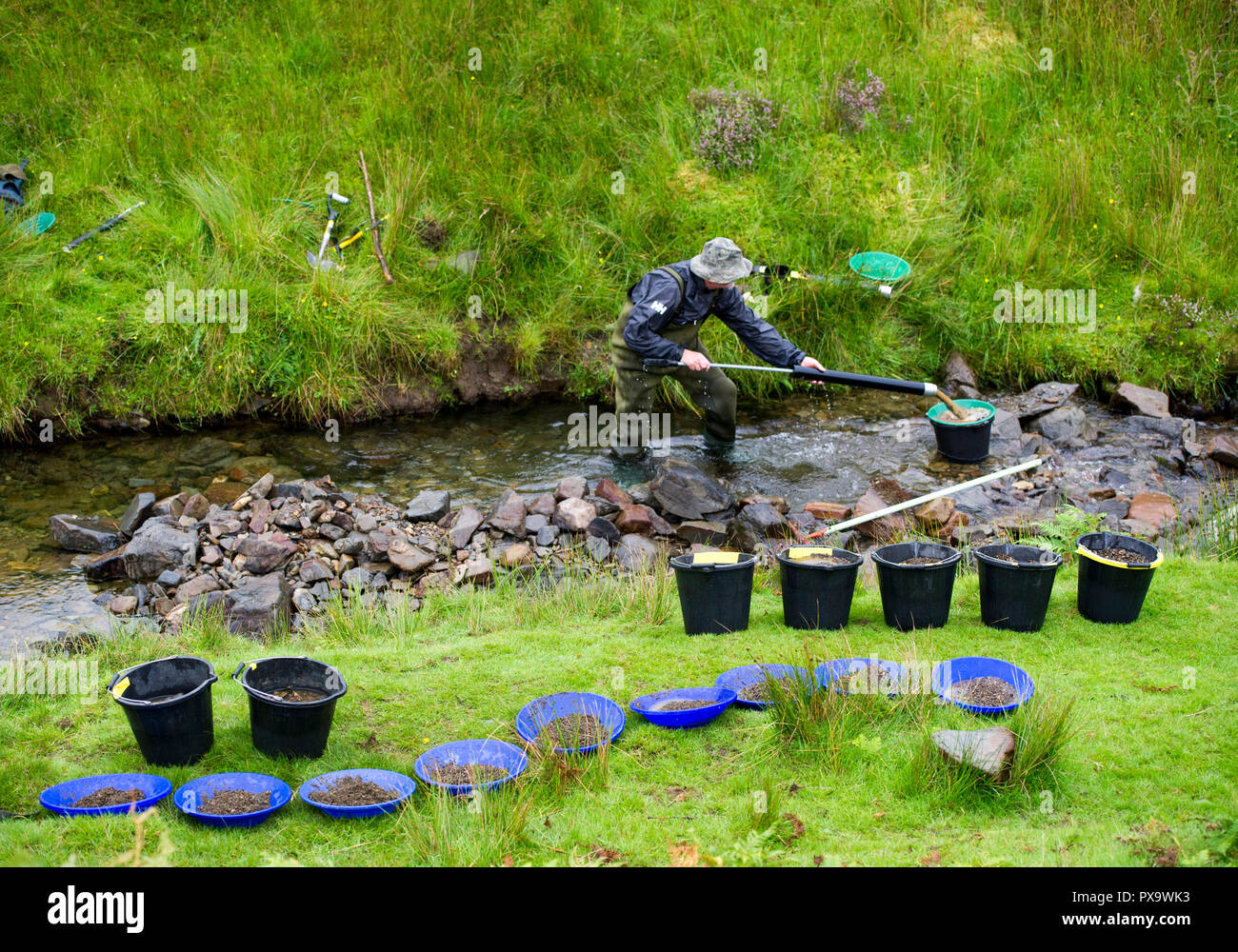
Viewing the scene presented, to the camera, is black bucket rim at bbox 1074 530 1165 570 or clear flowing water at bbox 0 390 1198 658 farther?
clear flowing water at bbox 0 390 1198 658

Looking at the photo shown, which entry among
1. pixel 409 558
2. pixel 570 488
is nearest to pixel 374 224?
pixel 570 488

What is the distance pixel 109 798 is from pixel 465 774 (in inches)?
51.3

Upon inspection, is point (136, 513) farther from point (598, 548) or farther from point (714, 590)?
point (714, 590)

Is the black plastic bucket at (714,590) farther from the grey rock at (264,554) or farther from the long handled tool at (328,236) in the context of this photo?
the long handled tool at (328,236)

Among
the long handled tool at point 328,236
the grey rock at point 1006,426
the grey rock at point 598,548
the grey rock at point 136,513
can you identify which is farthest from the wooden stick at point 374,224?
the grey rock at point 1006,426

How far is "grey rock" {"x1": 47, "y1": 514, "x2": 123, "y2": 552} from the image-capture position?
736 cm

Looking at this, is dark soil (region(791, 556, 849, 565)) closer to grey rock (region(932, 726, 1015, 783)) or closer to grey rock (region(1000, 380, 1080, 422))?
grey rock (region(932, 726, 1015, 783))

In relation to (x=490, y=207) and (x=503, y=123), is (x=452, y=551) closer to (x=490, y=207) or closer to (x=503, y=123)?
(x=490, y=207)

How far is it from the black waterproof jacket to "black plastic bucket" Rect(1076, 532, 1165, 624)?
3255 millimetres

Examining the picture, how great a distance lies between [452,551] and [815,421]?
14.6ft

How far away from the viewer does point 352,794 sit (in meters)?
3.63

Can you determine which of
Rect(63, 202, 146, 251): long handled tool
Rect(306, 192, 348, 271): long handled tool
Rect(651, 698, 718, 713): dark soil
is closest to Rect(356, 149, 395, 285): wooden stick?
Rect(306, 192, 348, 271): long handled tool

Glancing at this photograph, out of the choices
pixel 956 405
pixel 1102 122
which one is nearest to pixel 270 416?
pixel 956 405
